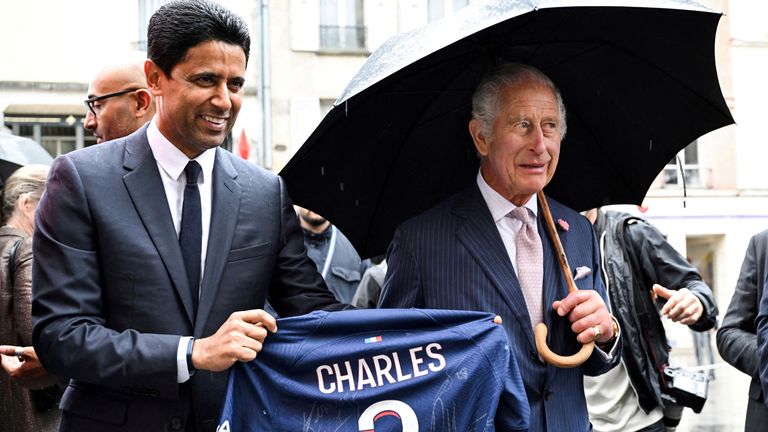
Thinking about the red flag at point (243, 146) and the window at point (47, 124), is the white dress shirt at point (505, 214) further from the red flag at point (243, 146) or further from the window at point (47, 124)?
the window at point (47, 124)

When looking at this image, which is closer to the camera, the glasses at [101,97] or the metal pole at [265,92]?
the glasses at [101,97]

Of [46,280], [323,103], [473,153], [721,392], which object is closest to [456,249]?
[473,153]

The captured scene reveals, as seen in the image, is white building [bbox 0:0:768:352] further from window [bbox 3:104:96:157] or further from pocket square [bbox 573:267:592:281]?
pocket square [bbox 573:267:592:281]

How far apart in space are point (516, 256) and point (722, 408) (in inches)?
391

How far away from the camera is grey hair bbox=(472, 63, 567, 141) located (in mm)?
3619

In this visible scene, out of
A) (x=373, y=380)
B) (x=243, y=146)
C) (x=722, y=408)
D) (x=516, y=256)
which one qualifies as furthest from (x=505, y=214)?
(x=243, y=146)

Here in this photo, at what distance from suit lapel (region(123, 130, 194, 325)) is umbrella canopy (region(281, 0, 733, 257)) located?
640mm

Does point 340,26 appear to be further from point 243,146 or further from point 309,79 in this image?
point 243,146

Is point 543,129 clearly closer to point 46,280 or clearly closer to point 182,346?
point 182,346

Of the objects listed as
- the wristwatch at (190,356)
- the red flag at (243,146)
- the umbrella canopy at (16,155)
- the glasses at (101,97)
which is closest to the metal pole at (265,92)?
the red flag at (243,146)

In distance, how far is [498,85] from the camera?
Answer: 3635 mm

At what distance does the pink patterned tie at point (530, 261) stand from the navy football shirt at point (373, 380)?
14.6 inches

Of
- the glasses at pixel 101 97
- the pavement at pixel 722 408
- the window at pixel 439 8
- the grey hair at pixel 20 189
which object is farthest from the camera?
the window at pixel 439 8

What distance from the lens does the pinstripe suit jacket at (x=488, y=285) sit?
3.41m
